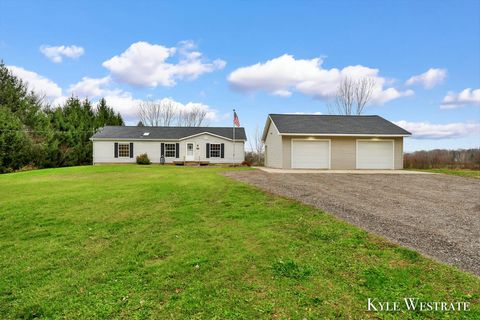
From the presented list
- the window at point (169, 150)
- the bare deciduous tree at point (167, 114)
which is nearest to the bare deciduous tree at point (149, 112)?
the bare deciduous tree at point (167, 114)

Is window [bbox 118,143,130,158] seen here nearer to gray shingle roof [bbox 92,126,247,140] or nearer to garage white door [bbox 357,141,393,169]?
gray shingle roof [bbox 92,126,247,140]

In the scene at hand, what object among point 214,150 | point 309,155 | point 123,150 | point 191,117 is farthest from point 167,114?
point 309,155

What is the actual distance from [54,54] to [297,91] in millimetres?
23130

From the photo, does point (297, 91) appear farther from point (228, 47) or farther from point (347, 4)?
point (347, 4)

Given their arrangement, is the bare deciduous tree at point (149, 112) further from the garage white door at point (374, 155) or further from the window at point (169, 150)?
the garage white door at point (374, 155)

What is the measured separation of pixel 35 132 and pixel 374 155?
100ft

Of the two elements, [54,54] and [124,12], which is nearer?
[124,12]

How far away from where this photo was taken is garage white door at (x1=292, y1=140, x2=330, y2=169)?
63.9 ft


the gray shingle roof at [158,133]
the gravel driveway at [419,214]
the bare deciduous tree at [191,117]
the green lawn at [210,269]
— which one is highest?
the bare deciduous tree at [191,117]

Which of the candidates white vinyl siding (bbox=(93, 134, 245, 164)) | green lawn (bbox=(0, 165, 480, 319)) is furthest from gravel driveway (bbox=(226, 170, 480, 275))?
white vinyl siding (bbox=(93, 134, 245, 164))

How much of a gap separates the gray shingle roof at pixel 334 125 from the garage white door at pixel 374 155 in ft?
2.76

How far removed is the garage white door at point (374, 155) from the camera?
777 inches

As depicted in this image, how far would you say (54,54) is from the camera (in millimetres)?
20469

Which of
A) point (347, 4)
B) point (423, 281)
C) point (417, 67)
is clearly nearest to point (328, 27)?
point (347, 4)
